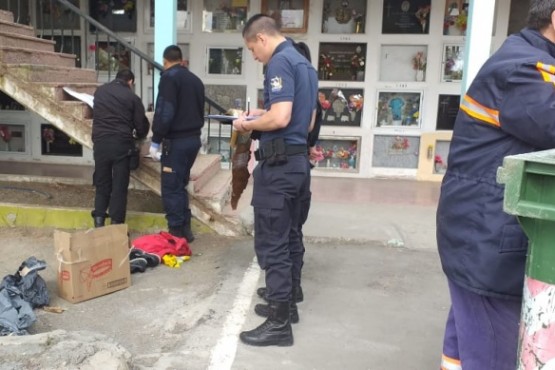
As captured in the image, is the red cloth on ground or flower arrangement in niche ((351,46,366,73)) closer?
the red cloth on ground

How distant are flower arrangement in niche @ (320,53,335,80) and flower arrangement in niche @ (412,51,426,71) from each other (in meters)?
1.19

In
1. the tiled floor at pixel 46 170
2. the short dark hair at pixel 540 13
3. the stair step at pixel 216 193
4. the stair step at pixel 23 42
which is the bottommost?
the tiled floor at pixel 46 170

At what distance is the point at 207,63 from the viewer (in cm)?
796

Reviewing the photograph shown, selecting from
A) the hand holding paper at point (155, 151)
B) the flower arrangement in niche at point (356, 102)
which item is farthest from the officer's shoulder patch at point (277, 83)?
the flower arrangement in niche at point (356, 102)

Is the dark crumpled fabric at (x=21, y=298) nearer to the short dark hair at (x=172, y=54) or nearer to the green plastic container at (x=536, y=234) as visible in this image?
the short dark hair at (x=172, y=54)

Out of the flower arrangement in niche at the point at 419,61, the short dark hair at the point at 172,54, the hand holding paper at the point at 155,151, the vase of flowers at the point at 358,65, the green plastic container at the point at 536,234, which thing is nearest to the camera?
the green plastic container at the point at 536,234

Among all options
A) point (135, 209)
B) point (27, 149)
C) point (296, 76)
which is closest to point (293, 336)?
point (296, 76)

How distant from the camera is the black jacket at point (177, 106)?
452 centimetres

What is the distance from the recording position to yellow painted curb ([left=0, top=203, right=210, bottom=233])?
5293 mm

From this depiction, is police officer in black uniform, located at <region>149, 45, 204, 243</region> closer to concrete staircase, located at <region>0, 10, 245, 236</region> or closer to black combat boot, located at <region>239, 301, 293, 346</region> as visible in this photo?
concrete staircase, located at <region>0, 10, 245, 236</region>

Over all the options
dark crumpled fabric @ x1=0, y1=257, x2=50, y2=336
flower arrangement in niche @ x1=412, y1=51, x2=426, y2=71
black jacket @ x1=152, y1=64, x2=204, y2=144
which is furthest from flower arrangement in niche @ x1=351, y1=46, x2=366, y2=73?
dark crumpled fabric @ x1=0, y1=257, x2=50, y2=336

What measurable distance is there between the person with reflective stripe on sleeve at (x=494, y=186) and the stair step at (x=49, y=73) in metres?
4.34

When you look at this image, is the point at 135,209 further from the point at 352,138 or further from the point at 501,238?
the point at 501,238

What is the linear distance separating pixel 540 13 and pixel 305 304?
245 centimetres
